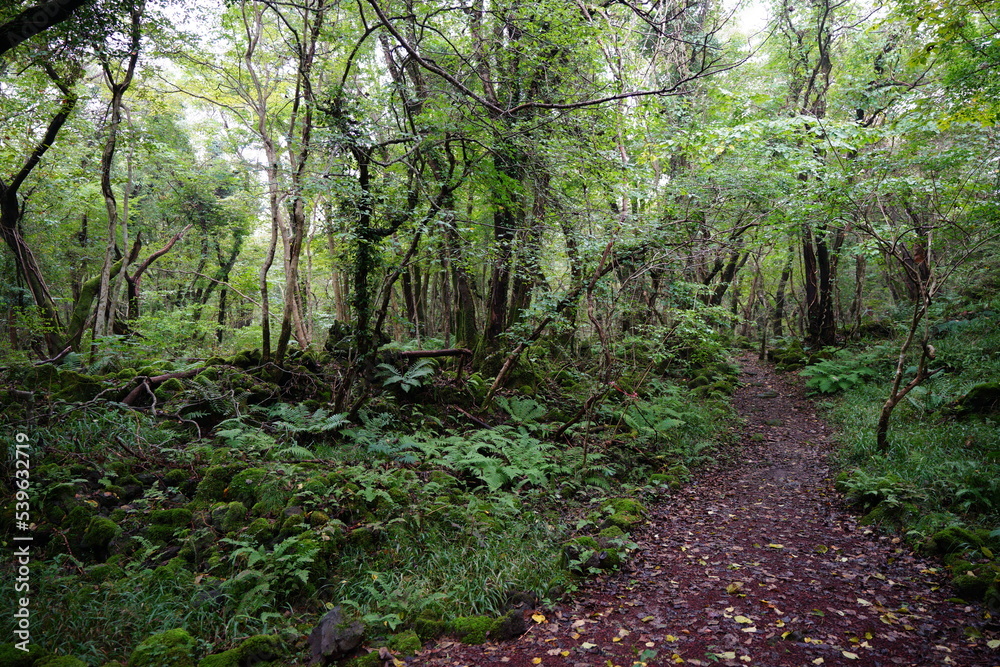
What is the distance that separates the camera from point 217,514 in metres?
4.93

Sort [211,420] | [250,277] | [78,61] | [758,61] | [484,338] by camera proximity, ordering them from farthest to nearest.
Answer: [758,61] < [250,277] < [484,338] < [211,420] < [78,61]

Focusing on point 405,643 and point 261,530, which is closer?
point 405,643

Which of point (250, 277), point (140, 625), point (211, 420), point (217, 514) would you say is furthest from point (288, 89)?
point (140, 625)

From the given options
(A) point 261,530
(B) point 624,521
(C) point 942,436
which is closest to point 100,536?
(A) point 261,530

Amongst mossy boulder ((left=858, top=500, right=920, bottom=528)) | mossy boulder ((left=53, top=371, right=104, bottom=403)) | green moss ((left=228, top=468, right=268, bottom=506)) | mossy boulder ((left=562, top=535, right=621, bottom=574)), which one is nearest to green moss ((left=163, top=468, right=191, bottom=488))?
green moss ((left=228, top=468, right=268, bottom=506))

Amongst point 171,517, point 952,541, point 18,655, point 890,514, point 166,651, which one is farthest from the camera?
point 890,514

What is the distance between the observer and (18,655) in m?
3.08

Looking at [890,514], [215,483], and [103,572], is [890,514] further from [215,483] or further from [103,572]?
[103,572]

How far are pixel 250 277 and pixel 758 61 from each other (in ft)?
56.4

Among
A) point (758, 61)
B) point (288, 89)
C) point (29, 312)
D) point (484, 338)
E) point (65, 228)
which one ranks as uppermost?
point (758, 61)

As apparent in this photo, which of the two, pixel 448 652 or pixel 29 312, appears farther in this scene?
pixel 29 312

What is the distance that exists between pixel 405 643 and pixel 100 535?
10.2 ft

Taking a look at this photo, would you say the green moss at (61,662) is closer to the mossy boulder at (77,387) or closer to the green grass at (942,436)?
the mossy boulder at (77,387)

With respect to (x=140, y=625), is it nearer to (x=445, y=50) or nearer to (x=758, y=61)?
(x=445, y=50)
